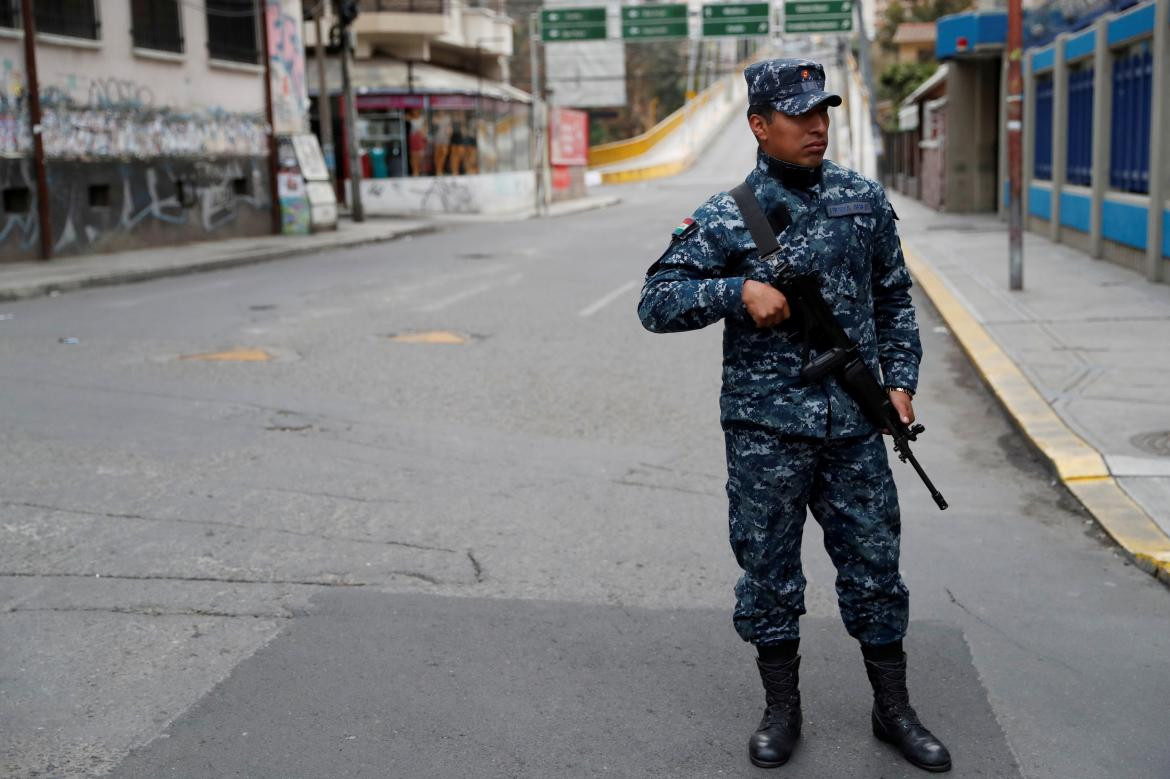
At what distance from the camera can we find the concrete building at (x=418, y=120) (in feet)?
131

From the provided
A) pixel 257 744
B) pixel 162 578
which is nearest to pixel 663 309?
pixel 257 744

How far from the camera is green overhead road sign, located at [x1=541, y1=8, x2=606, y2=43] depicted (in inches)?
1839

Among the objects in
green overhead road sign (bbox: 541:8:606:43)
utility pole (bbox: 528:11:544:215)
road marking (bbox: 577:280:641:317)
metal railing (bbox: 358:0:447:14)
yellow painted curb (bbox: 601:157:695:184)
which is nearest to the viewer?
road marking (bbox: 577:280:641:317)

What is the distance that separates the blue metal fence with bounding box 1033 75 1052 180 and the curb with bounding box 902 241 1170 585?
11.3 meters

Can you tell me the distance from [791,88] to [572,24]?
147 ft

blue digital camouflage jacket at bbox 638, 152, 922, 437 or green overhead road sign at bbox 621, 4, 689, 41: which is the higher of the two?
green overhead road sign at bbox 621, 4, 689, 41

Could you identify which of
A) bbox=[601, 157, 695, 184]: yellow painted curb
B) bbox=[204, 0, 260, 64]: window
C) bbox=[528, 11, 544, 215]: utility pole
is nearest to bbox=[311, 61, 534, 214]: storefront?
bbox=[528, 11, 544, 215]: utility pole

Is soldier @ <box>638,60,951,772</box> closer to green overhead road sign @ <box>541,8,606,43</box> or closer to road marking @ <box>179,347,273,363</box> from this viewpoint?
road marking @ <box>179,347,273,363</box>

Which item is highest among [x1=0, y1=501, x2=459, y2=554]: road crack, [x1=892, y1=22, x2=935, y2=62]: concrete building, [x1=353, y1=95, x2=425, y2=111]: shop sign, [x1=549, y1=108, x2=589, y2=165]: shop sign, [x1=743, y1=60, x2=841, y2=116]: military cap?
[x1=892, y1=22, x2=935, y2=62]: concrete building

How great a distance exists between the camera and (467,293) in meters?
15.9

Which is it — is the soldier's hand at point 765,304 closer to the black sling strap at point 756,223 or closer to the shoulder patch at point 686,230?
the black sling strap at point 756,223

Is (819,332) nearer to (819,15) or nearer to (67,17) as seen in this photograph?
(67,17)

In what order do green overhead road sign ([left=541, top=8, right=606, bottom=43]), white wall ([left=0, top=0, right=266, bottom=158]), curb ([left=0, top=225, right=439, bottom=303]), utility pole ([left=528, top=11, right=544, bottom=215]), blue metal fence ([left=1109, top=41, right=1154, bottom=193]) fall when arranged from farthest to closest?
green overhead road sign ([left=541, top=8, right=606, bottom=43]) → utility pole ([left=528, top=11, right=544, bottom=215]) → white wall ([left=0, top=0, right=266, bottom=158]) → curb ([left=0, top=225, right=439, bottom=303]) → blue metal fence ([left=1109, top=41, right=1154, bottom=193])

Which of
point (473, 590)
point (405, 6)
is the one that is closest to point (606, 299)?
point (473, 590)
